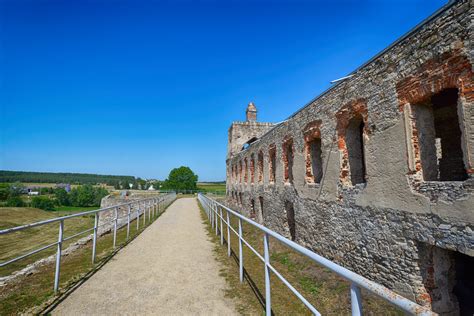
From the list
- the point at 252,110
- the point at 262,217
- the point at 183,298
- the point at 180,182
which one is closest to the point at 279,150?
the point at 262,217

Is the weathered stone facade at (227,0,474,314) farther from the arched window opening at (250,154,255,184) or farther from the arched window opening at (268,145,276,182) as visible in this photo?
the arched window opening at (250,154,255,184)

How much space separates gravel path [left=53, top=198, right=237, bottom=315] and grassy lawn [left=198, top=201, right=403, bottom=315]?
0.85 feet

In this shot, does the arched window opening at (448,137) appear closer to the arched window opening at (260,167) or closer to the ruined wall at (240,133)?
the arched window opening at (260,167)

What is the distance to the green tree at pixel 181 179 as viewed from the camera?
69331 mm

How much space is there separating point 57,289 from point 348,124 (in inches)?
289

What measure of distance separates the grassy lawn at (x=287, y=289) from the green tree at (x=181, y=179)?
63888 mm

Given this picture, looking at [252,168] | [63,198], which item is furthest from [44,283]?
[63,198]

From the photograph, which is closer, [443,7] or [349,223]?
[443,7]

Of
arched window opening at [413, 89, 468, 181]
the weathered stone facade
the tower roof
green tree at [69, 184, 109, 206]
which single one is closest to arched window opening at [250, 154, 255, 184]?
the weathered stone facade

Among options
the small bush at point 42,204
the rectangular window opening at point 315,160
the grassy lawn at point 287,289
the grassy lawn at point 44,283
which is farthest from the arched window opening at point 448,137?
the small bush at point 42,204

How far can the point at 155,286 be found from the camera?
4555mm

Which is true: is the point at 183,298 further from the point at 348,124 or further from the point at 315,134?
the point at 315,134

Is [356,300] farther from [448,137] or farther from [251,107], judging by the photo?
[251,107]

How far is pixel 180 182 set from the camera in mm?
69938
